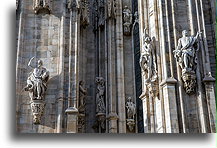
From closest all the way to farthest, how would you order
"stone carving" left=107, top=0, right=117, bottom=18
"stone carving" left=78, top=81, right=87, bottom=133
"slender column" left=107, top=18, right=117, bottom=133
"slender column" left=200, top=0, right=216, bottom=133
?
"slender column" left=200, top=0, right=216, bottom=133, "stone carving" left=78, top=81, right=87, bottom=133, "slender column" left=107, top=18, right=117, bottom=133, "stone carving" left=107, top=0, right=117, bottom=18

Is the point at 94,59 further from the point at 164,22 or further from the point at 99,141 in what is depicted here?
the point at 99,141

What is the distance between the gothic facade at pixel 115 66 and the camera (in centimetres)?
1247

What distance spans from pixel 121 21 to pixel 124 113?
359 cm

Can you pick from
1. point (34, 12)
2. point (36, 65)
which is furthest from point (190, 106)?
point (34, 12)

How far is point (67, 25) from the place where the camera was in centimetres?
1633

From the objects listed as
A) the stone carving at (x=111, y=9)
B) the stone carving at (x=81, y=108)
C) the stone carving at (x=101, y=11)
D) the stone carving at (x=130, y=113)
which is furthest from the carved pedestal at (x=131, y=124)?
the stone carving at (x=111, y=9)

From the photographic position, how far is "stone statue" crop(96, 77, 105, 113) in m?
16.5

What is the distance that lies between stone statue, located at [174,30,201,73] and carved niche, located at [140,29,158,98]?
75 centimetres

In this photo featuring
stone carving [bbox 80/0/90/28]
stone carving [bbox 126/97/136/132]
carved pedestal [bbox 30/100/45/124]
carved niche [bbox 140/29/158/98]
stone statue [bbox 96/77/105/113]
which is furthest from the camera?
stone carving [bbox 80/0/90/28]

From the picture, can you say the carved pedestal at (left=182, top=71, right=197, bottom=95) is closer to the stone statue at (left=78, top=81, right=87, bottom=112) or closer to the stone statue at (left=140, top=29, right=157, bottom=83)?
the stone statue at (left=140, top=29, right=157, bottom=83)

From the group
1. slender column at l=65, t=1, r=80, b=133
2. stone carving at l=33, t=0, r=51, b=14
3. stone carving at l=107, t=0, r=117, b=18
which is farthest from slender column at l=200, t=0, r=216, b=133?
stone carving at l=33, t=0, r=51, b=14

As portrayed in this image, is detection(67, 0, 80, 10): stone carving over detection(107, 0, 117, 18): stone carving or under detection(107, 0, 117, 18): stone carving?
under

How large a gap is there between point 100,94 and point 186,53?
4.87 m

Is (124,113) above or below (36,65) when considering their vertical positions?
below
